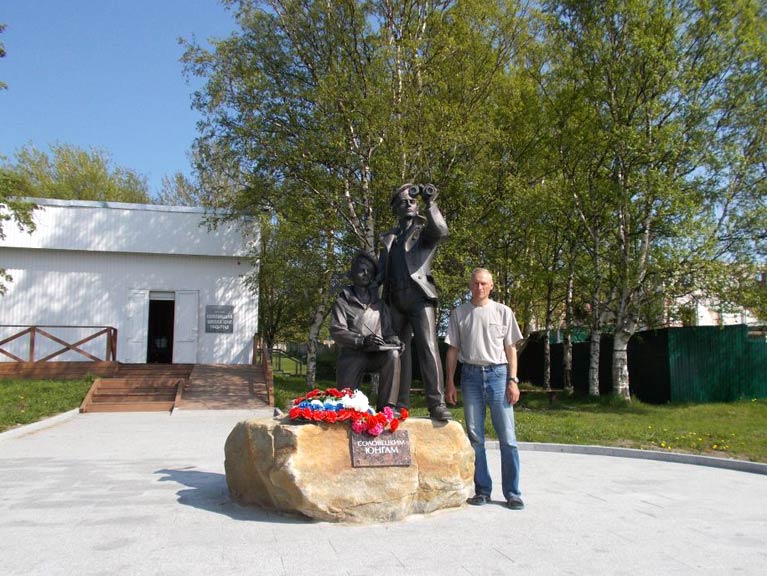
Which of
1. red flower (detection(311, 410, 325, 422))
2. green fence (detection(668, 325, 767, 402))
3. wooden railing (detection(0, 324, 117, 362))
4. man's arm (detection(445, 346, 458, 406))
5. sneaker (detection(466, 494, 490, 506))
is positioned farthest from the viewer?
wooden railing (detection(0, 324, 117, 362))

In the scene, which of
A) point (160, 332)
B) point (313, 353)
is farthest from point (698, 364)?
point (160, 332)

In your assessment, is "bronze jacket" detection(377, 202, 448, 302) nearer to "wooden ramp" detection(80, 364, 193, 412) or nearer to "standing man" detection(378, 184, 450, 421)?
"standing man" detection(378, 184, 450, 421)

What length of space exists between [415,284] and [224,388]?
1227cm

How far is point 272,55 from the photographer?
18.6 m

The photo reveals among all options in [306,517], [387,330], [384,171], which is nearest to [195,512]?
[306,517]

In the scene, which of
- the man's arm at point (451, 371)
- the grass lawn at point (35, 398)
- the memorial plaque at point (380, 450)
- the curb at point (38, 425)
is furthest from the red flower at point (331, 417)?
the grass lawn at point (35, 398)

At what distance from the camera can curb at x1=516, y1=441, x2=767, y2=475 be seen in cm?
780

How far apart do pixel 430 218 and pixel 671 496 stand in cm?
332

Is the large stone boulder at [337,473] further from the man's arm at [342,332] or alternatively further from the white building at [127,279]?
the white building at [127,279]

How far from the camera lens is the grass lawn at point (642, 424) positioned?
9.59 meters

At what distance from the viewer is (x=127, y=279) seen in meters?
20.6

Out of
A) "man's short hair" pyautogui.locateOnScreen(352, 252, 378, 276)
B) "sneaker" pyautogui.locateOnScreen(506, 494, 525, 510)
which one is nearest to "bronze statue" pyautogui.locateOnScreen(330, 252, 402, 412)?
"man's short hair" pyautogui.locateOnScreen(352, 252, 378, 276)

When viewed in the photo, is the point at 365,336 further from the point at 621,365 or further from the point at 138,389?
the point at 138,389

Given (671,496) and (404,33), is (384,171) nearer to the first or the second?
(404,33)
